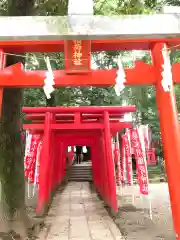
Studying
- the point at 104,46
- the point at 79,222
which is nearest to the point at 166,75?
the point at 104,46

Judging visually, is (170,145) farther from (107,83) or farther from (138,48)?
(138,48)

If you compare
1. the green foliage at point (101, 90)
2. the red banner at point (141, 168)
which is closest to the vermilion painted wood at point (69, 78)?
the green foliage at point (101, 90)

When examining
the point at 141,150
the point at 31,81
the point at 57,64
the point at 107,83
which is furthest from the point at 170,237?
the point at 57,64

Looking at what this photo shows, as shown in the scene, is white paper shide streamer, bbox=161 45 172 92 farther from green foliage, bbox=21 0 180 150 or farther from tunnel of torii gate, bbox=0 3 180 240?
green foliage, bbox=21 0 180 150

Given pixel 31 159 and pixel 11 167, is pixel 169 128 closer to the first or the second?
pixel 11 167

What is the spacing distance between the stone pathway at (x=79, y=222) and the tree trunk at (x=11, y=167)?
0.70 metres

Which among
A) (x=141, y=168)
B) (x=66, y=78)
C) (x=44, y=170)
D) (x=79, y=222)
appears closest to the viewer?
(x=66, y=78)

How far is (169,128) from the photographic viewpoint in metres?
4.58

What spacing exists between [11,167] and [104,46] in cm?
361

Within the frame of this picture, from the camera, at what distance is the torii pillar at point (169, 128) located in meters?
4.46

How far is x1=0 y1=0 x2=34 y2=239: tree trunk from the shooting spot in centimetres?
693

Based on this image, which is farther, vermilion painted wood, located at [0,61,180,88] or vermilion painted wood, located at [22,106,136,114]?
vermilion painted wood, located at [22,106,136,114]

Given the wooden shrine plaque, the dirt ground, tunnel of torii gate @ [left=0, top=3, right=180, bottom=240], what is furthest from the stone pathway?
the wooden shrine plaque

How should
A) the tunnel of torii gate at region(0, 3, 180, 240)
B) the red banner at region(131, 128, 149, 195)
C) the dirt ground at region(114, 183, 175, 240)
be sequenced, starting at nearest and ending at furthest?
the tunnel of torii gate at region(0, 3, 180, 240) < the dirt ground at region(114, 183, 175, 240) < the red banner at region(131, 128, 149, 195)
